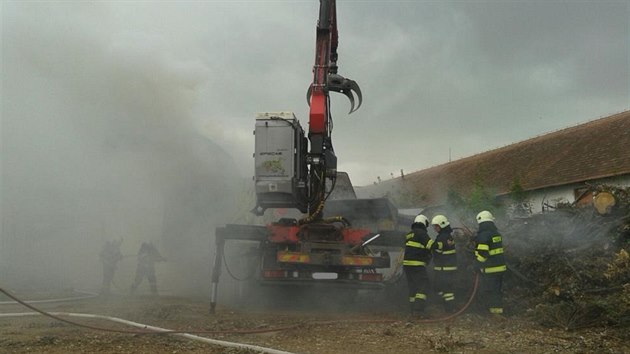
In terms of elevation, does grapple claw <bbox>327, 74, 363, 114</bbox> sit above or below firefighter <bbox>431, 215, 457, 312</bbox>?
above

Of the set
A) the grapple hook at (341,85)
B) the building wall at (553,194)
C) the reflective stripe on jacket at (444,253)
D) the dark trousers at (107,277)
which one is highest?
the grapple hook at (341,85)

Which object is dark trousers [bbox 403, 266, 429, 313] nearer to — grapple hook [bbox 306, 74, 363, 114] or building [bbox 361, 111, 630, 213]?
grapple hook [bbox 306, 74, 363, 114]

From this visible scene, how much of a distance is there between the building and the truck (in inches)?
292

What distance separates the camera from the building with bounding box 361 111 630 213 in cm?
1786

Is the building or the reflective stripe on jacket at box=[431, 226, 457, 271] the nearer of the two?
the reflective stripe on jacket at box=[431, 226, 457, 271]

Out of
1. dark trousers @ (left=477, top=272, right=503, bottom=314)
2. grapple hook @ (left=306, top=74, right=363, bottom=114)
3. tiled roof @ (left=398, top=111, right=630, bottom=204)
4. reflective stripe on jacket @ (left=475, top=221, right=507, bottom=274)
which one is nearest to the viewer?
dark trousers @ (left=477, top=272, right=503, bottom=314)

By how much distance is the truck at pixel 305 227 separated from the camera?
866cm

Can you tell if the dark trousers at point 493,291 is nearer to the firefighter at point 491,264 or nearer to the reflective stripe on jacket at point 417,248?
the firefighter at point 491,264

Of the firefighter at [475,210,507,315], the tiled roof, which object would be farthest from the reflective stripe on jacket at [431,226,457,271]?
the tiled roof

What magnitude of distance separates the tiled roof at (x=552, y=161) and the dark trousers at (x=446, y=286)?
35.3 feet

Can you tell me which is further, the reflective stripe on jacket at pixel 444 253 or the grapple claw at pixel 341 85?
the grapple claw at pixel 341 85

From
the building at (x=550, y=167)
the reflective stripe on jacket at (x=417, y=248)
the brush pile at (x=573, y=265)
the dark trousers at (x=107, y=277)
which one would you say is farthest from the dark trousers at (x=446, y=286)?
the dark trousers at (x=107, y=277)

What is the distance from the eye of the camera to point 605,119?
23.1m

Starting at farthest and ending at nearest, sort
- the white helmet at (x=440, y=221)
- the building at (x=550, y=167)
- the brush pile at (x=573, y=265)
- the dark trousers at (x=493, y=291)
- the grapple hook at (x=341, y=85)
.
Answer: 1. the building at (x=550, y=167)
2. the grapple hook at (x=341, y=85)
3. the white helmet at (x=440, y=221)
4. the dark trousers at (x=493, y=291)
5. the brush pile at (x=573, y=265)
